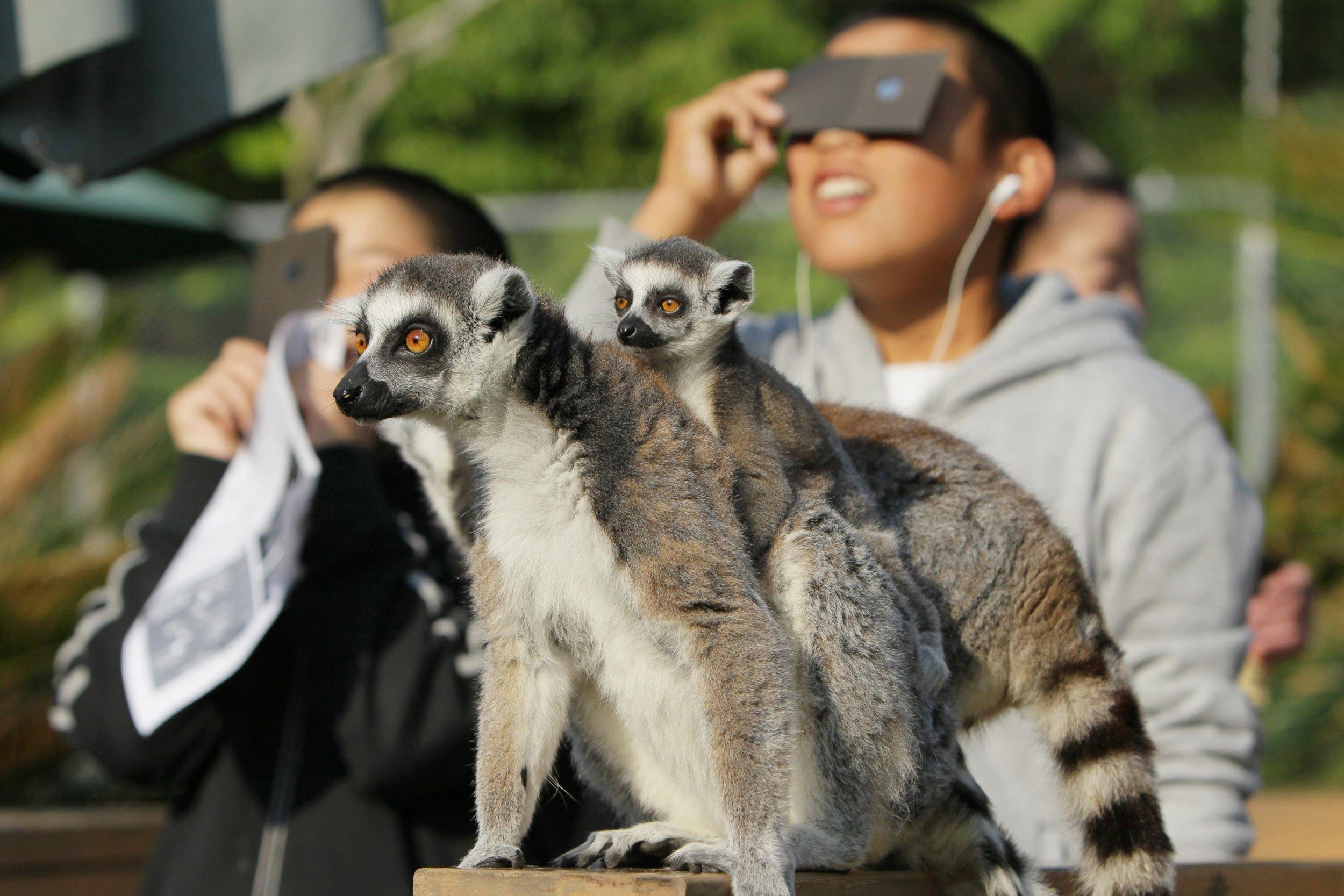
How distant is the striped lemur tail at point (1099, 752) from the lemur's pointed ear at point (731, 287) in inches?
25.5

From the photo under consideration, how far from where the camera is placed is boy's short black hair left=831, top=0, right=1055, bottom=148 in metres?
3.17

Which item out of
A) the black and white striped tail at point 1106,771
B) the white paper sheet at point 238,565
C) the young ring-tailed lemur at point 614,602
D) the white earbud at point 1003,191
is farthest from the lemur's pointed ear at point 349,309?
the white earbud at point 1003,191

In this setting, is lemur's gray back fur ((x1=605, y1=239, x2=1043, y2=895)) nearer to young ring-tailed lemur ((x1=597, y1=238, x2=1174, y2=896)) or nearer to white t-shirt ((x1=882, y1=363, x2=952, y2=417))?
young ring-tailed lemur ((x1=597, y1=238, x2=1174, y2=896))

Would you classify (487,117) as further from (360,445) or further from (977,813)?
(977,813)

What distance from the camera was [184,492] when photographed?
10.0ft

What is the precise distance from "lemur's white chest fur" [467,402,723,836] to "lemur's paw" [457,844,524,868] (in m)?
0.22

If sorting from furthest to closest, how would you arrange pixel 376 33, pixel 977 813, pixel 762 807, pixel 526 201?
pixel 526 201
pixel 376 33
pixel 977 813
pixel 762 807

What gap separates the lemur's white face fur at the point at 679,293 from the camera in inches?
74.7

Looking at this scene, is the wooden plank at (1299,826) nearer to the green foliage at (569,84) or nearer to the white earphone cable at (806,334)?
the white earphone cable at (806,334)

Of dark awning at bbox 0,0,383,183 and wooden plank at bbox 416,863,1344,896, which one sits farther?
dark awning at bbox 0,0,383,183

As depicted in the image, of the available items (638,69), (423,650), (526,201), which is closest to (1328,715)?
(526,201)

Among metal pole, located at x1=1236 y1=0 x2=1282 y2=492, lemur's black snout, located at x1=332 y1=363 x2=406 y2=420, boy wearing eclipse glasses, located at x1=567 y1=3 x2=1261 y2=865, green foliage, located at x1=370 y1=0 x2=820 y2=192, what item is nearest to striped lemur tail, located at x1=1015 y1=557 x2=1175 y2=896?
boy wearing eclipse glasses, located at x1=567 y1=3 x2=1261 y2=865

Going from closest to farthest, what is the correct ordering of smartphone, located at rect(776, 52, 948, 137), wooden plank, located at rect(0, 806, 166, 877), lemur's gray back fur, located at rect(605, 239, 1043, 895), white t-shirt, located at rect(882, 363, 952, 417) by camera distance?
lemur's gray back fur, located at rect(605, 239, 1043, 895), smartphone, located at rect(776, 52, 948, 137), white t-shirt, located at rect(882, 363, 952, 417), wooden plank, located at rect(0, 806, 166, 877)

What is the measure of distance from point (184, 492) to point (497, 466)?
4.99ft
